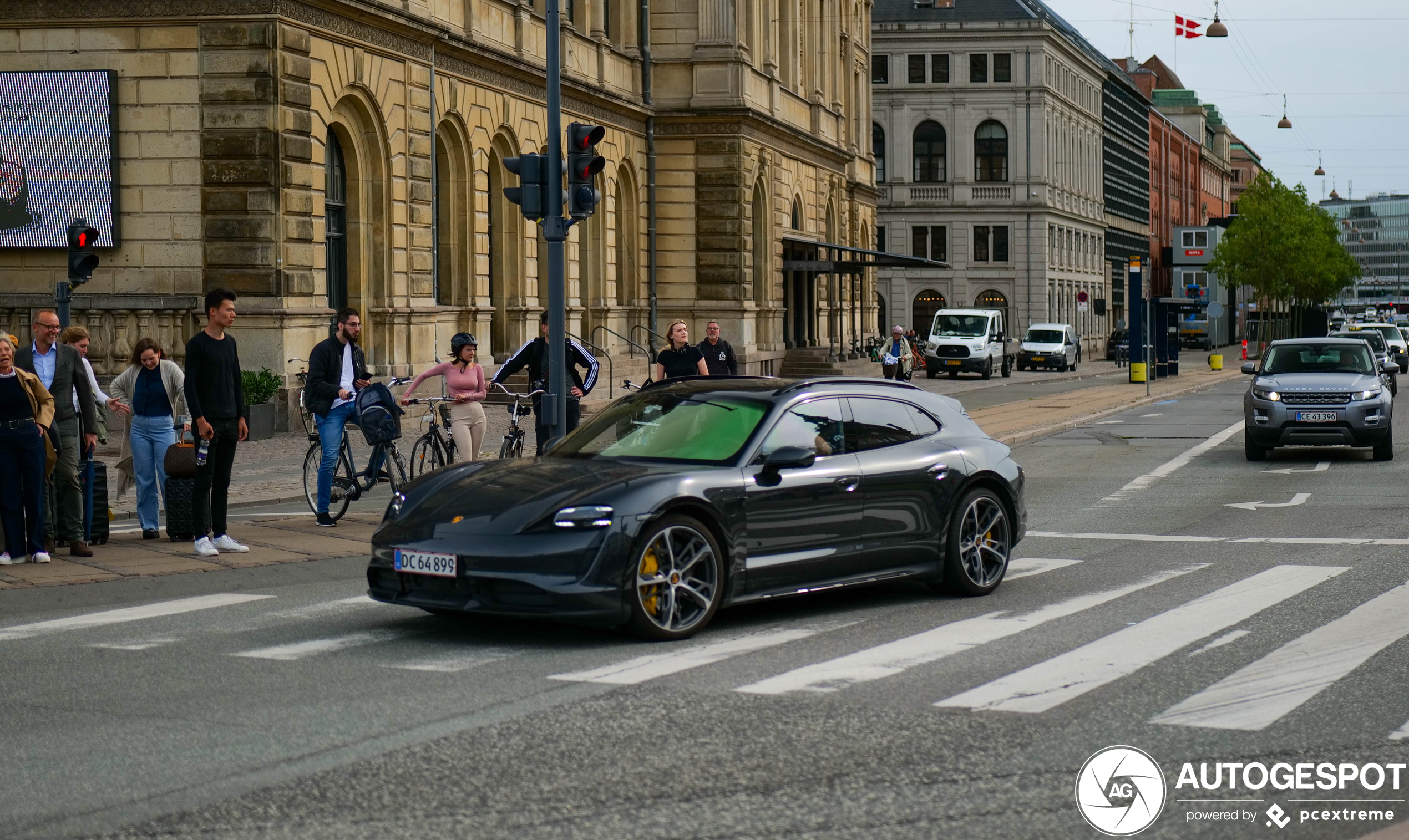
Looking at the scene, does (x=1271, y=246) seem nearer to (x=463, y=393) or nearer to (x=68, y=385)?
(x=463, y=393)

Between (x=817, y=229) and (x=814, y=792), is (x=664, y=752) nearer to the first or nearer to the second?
(x=814, y=792)

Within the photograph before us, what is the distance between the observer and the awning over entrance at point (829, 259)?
51.5m

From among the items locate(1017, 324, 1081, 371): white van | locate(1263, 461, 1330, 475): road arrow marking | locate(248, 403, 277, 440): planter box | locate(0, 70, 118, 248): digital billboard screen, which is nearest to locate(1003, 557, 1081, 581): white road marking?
locate(1263, 461, 1330, 475): road arrow marking

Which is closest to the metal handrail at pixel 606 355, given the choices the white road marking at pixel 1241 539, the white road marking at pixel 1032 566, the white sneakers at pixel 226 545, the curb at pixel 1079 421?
the curb at pixel 1079 421

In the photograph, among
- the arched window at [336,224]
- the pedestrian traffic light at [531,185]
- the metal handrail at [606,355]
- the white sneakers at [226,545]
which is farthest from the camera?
the metal handrail at [606,355]

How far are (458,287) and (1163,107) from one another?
5133 inches

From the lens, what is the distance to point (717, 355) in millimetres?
19000

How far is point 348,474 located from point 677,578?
272 inches

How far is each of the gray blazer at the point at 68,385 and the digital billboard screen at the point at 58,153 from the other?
12897mm

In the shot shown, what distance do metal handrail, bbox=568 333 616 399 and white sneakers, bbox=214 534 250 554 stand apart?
69.1ft

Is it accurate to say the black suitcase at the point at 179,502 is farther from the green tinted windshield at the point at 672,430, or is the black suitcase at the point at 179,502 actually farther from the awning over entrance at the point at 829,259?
the awning over entrance at the point at 829,259

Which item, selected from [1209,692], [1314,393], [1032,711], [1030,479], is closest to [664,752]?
[1032,711]

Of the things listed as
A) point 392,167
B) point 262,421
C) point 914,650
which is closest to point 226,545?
point 914,650

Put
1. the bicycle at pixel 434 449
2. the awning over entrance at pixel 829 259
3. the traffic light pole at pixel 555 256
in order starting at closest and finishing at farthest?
1. the bicycle at pixel 434 449
2. the traffic light pole at pixel 555 256
3. the awning over entrance at pixel 829 259
